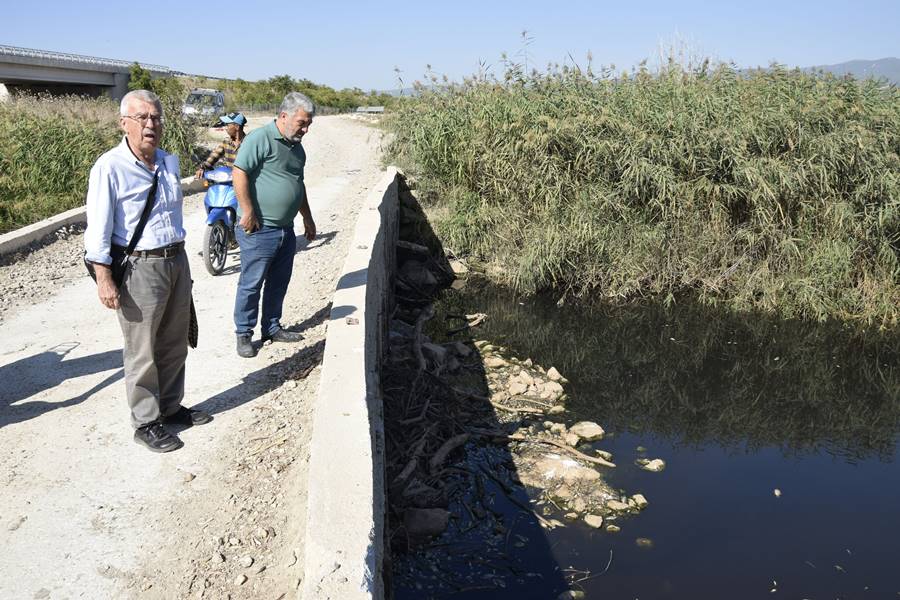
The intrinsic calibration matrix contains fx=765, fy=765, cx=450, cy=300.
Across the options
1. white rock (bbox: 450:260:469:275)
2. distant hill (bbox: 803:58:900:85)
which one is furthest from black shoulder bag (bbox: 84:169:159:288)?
distant hill (bbox: 803:58:900:85)

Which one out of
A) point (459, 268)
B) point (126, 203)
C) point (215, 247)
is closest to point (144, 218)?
point (126, 203)

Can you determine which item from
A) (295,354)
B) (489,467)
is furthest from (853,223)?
(295,354)

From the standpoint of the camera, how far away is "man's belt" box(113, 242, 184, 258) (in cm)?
390

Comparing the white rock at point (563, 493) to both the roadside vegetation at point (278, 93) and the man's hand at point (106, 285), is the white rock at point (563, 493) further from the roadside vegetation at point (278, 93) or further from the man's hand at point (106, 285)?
the roadside vegetation at point (278, 93)

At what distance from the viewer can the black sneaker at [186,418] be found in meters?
4.54

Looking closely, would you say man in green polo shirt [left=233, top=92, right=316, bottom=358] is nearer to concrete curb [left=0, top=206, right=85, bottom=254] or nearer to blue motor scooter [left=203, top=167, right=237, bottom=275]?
blue motor scooter [left=203, top=167, right=237, bottom=275]

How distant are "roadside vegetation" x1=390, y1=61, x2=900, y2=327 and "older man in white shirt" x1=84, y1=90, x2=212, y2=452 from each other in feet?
22.4

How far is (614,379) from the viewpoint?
8.53 m

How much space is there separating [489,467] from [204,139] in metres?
14.7

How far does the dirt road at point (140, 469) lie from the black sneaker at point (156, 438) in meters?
0.05

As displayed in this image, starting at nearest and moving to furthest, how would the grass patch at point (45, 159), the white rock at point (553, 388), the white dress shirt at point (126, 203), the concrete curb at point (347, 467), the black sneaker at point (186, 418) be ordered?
the concrete curb at point (347, 467), the white dress shirt at point (126, 203), the black sneaker at point (186, 418), the white rock at point (553, 388), the grass patch at point (45, 159)

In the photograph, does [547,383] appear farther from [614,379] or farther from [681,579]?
[681,579]

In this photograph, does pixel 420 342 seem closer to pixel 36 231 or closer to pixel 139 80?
pixel 36 231

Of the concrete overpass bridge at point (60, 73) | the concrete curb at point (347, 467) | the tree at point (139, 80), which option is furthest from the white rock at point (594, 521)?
the concrete overpass bridge at point (60, 73)
